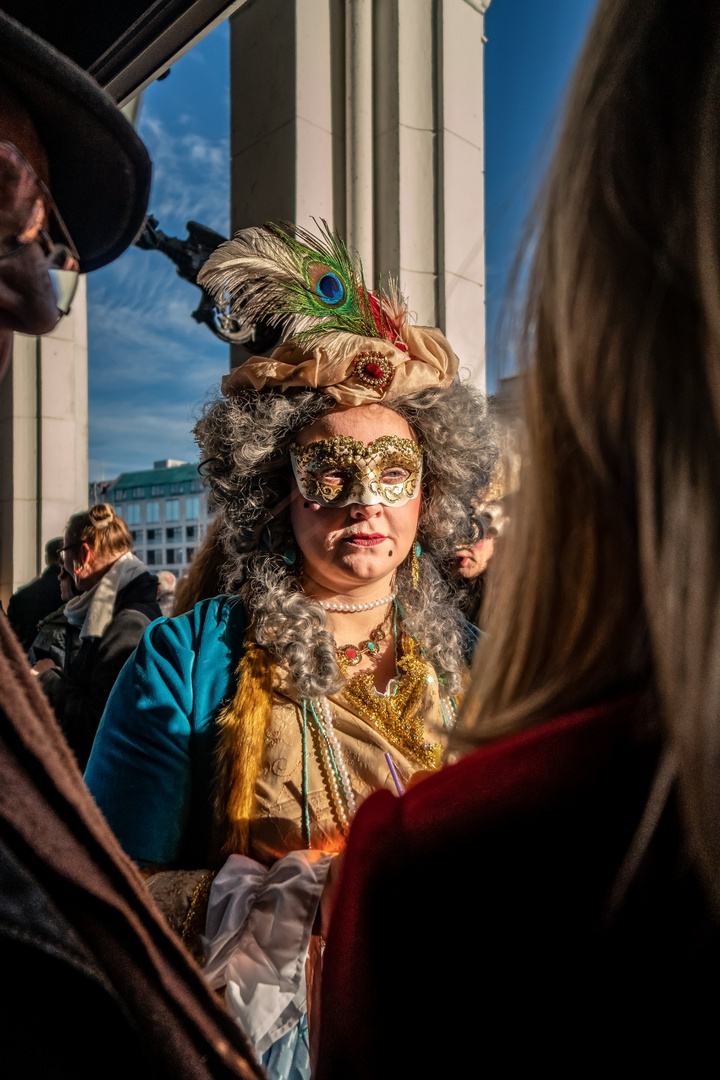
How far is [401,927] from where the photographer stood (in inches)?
18.8

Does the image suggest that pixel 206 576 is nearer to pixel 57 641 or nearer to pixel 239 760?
pixel 239 760

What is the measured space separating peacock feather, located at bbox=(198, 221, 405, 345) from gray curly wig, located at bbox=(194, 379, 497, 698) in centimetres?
19

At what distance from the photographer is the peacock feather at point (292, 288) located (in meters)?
1.83

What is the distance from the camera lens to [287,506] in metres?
1.88

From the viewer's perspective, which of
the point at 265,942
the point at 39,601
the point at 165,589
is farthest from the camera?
the point at 165,589

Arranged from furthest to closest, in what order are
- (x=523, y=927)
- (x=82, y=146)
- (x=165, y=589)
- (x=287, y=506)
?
(x=165, y=589), (x=287, y=506), (x=82, y=146), (x=523, y=927)

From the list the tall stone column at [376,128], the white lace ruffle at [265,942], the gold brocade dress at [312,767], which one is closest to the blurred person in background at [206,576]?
the gold brocade dress at [312,767]

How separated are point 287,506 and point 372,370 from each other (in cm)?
42

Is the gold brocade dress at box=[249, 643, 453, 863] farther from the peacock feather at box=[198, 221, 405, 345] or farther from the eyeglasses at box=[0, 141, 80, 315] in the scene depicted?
the eyeglasses at box=[0, 141, 80, 315]

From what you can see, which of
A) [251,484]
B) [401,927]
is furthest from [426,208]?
[401,927]

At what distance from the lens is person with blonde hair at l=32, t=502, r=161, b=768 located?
3.00 metres

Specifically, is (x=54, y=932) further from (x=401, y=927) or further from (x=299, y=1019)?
(x=299, y=1019)

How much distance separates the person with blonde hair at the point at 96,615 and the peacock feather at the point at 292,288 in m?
1.77

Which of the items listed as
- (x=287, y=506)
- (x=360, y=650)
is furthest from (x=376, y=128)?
(x=360, y=650)
